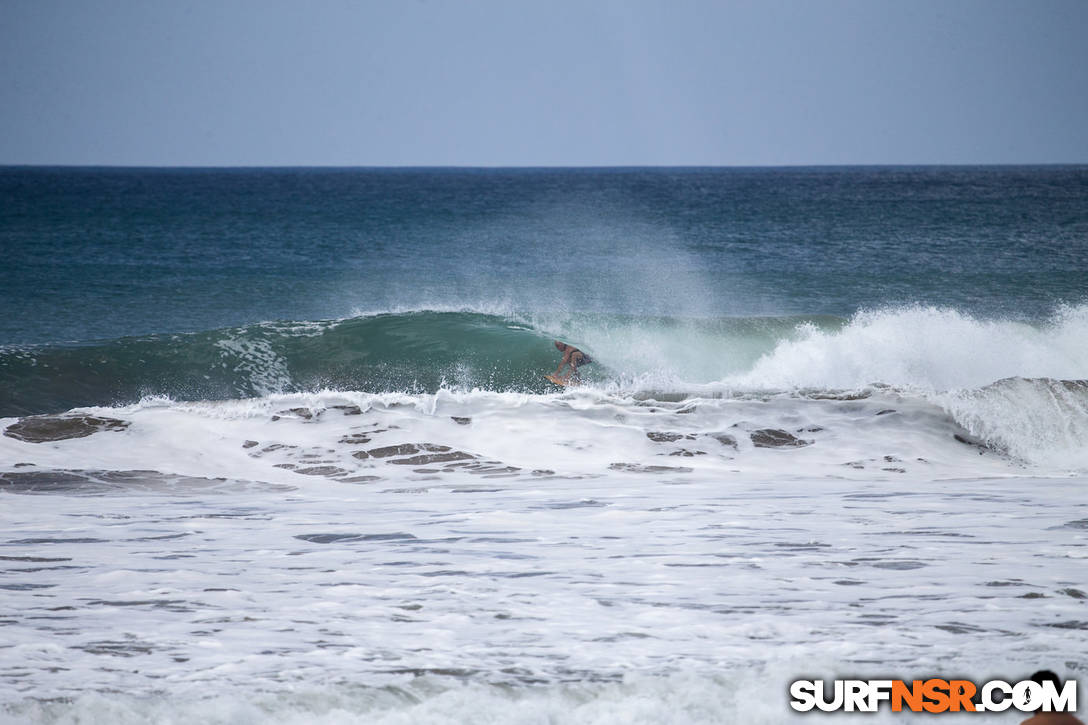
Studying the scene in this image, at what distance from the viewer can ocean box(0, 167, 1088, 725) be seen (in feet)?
15.4

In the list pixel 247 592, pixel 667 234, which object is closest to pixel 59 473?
pixel 247 592

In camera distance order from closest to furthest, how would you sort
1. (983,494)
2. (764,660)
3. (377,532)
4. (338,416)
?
(764,660) → (377,532) → (983,494) → (338,416)

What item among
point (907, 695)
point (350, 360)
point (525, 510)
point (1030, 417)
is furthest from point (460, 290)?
point (907, 695)

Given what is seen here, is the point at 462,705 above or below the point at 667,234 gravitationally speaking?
below

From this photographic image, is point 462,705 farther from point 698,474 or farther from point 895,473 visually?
point 895,473

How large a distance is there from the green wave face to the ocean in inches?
2.8

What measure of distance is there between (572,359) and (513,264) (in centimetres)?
1700

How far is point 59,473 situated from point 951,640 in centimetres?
803

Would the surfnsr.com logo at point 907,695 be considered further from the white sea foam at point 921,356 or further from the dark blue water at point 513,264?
the dark blue water at point 513,264

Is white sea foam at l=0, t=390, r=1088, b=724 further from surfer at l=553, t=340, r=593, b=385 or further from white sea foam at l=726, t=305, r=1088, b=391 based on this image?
surfer at l=553, t=340, r=593, b=385

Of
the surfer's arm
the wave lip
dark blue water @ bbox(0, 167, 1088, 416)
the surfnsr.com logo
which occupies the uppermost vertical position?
dark blue water @ bbox(0, 167, 1088, 416)

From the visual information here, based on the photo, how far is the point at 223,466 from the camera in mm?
9797

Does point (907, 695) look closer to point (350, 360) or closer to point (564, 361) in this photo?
point (564, 361)

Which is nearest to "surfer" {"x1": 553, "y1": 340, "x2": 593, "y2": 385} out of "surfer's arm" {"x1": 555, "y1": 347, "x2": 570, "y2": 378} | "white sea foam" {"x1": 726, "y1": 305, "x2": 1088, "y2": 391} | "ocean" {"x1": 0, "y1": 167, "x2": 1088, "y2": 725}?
"surfer's arm" {"x1": 555, "y1": 347, "x2": 570, "y2": 378}
